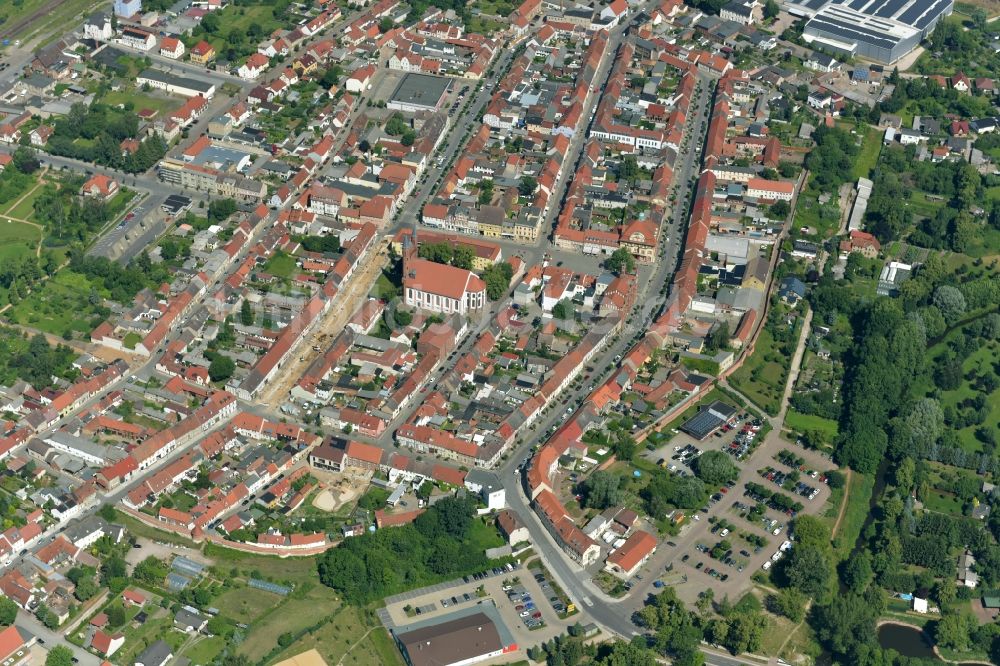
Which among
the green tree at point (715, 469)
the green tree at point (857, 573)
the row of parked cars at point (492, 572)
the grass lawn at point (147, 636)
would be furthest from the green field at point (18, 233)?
the green tree at point (857, 573)

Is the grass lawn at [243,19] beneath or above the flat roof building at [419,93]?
beneath

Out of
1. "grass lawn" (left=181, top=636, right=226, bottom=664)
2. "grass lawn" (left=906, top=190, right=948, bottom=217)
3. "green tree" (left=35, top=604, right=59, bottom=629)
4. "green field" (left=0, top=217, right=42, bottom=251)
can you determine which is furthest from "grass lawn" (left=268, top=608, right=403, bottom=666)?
"grass lawn" (left=906, top=190, right=948, bottom=217)

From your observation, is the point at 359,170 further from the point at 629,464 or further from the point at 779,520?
the point at 779,520

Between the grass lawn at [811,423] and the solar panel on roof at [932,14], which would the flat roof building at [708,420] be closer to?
the grass lawn at [811,423]

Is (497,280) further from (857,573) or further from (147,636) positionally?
(147,636)

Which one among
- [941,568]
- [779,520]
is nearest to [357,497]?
[779,520]

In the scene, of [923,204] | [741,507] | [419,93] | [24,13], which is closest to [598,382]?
[741,507]
